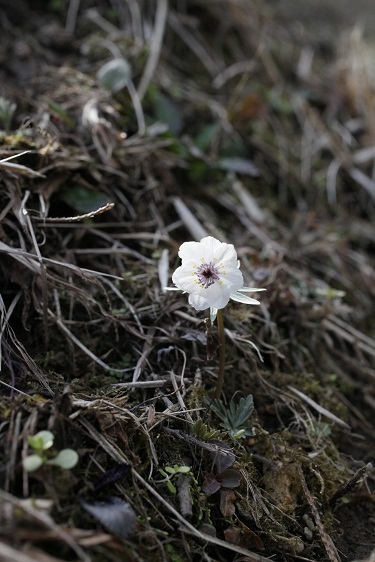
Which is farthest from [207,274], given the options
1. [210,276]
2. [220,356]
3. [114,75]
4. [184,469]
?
[114,75]

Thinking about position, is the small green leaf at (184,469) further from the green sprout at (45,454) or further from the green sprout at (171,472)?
the green sprout at (45,454)

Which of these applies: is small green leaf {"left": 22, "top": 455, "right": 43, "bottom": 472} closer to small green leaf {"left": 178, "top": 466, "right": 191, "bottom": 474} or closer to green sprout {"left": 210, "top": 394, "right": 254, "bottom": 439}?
small green leaf {"left": 178, "top": 466, "right": 191, "bottom": 474}

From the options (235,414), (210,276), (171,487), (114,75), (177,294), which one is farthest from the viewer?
(114,75)

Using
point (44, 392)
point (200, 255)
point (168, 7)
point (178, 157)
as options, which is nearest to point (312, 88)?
point (168, 7)

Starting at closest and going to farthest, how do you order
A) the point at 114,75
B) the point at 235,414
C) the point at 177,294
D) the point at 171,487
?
the point at 171,487
the point at 235,414
the point at 177,294
the point at 114,75

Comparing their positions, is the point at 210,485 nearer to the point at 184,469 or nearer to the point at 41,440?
the point at 184,469

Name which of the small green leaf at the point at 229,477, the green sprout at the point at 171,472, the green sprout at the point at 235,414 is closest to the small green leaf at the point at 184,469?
the green sprout at the point at 171,472

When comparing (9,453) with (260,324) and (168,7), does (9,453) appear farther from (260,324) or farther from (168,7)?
(168,7)
